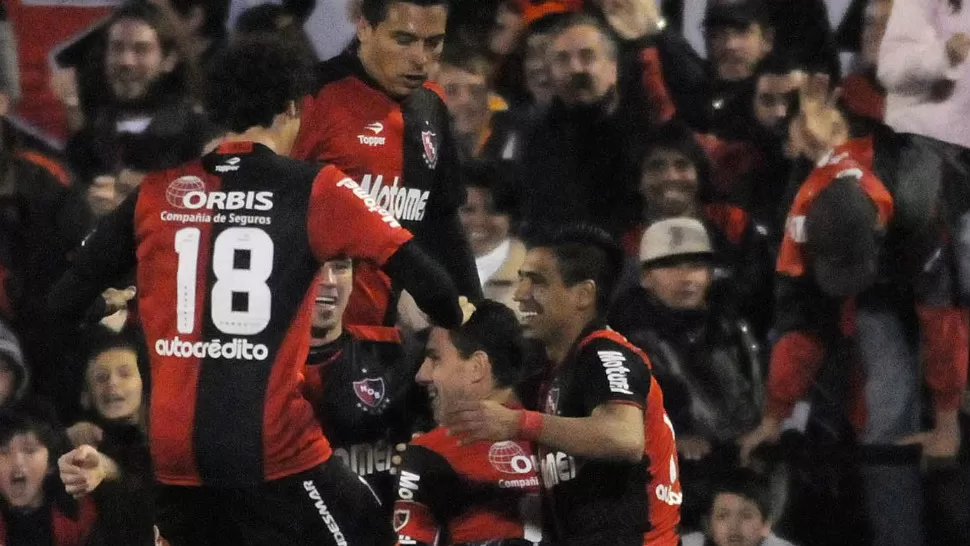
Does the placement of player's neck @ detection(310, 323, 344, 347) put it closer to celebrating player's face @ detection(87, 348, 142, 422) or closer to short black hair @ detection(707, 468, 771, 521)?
celebrating player's face @ detection(87, 348, 142, 422)

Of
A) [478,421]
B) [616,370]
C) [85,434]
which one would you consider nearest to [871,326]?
[616,370]

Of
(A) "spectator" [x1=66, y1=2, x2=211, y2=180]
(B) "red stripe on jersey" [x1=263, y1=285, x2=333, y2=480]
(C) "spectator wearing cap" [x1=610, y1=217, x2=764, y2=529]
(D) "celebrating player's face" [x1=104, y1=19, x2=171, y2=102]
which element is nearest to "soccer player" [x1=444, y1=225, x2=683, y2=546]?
(B) "red stripe on jersey" [x1=263, y1=285, x2=333, y2=480]

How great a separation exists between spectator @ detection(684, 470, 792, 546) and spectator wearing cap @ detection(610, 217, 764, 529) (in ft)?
0.19

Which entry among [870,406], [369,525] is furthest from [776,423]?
[369,525]

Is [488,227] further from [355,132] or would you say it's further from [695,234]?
[355,132]

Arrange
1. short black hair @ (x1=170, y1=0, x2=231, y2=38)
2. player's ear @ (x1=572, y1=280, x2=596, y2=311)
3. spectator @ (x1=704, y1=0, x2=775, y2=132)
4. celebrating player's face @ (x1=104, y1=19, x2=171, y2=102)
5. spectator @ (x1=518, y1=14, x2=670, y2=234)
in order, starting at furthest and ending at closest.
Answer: short black hair @ (x1=170, y1=0, x2=231, y2=38) → celebrating player's face @ (x1=104, y1=19, x2=171, y2=102) → spectator @ (x1=704, y1=0, x2=775, y2=132) → spectator @ (x1=518, y1=14, x2=670, y2=234) → player's ear @ (x1=572, y1=280, x2=596, y2=311)

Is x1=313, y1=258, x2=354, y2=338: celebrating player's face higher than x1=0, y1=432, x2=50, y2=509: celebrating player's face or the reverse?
higher

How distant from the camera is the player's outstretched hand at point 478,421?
3.88 meters

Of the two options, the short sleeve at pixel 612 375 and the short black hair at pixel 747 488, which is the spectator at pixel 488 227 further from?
the short sleeve at pixel 612 375

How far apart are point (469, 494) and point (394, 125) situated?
1.04m

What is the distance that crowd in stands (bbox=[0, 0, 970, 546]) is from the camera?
574 cm

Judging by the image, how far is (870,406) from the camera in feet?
18.9

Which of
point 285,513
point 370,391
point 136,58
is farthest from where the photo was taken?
point 136,58

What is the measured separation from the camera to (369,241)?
12.4 ft
